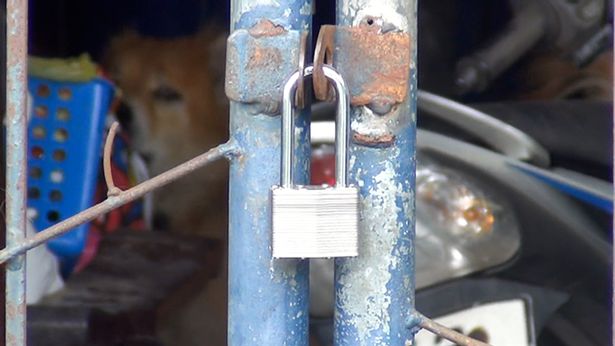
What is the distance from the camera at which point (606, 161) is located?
186 centimetres

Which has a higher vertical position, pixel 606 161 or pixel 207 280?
pixel 606 161

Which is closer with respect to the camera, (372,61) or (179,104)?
(372,61)

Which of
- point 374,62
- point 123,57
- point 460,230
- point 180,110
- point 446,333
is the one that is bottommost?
point 446,333

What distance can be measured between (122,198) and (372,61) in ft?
0.73

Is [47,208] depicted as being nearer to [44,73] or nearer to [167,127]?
[44,73]

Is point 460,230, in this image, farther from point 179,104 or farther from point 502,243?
point 179,104

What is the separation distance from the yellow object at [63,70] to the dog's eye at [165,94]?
343 millimetres

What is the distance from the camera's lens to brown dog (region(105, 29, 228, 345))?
254 cm

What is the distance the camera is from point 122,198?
2.46 ft

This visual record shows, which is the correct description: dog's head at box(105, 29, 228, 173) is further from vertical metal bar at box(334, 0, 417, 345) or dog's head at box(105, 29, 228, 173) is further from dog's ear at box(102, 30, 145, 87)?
vertical metal bar at box(334, 0, 417, 345)

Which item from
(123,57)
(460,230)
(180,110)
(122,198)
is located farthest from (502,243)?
(123,57)

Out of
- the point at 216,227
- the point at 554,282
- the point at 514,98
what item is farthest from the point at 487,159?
the point at 216,227

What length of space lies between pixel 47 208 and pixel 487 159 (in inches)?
Answer: 37.3

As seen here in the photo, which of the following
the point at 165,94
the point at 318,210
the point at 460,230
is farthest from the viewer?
the point at 165,94
